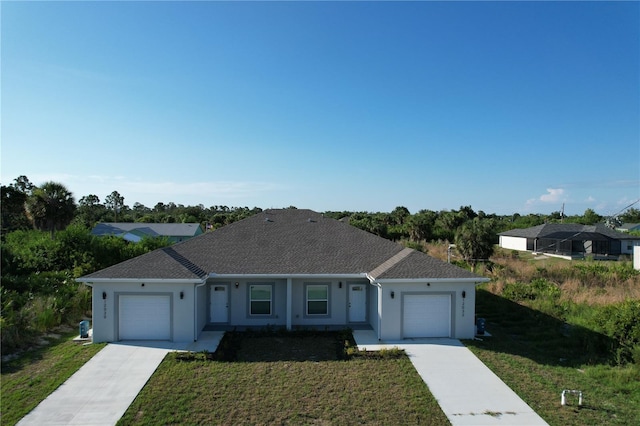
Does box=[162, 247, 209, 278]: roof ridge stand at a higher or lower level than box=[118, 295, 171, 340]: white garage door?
higher

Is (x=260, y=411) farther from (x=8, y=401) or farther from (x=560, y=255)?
(x=560, y=255)

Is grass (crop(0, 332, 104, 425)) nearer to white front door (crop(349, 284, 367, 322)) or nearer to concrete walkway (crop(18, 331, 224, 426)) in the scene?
concrete walkway (crop(18, 331, 224, 426))

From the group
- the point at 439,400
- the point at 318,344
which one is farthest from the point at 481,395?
the point at 318,344

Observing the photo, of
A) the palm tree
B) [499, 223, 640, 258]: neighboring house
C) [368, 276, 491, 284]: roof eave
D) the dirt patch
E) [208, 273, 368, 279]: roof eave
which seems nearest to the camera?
the dirt patch

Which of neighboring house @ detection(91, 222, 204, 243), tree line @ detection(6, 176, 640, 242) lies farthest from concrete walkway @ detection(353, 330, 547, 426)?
neighboring house @ detection(91, 222, 204, 243)

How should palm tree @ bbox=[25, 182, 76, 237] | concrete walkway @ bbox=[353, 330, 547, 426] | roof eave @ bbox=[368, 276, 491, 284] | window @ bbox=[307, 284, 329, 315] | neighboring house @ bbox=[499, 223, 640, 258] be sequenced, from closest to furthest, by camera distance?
concrete walkway @ bbox=[353, 330, 547, 426]
roof eave @ bbox=[368, 276, 491, 284]
window @ bbox=[307, 284, 329, 315]
palm tree @ bbox=[25, 182, 76, 237]
neighboring house @ bbox=[499, 223, 640, 258]

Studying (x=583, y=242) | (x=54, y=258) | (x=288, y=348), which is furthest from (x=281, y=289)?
(x=583, y=242)
